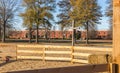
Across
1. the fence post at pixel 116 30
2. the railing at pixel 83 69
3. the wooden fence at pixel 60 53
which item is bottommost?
the wooden fence at pixel 60 53

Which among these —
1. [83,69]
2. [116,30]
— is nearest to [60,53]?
[83,69]

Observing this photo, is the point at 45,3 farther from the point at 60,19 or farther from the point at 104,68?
the point at 104,68

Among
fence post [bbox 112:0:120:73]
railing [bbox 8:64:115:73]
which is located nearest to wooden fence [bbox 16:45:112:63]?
railing [bbox 8:64:115:73]

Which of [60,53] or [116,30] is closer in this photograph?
[116,30]

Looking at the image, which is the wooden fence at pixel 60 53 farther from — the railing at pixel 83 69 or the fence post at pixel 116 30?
the fence post at pixel 116 30

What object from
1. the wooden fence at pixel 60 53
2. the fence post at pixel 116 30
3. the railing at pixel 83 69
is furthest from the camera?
the wooden fence at pixel 60 53

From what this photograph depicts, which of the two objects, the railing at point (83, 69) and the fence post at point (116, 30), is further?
the fence post at point (116, 30)

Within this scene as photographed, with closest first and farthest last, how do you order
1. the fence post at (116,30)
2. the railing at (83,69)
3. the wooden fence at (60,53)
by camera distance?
the railing at (83,69)
the fence post at (116,30)
the wooden fence at (60,53)

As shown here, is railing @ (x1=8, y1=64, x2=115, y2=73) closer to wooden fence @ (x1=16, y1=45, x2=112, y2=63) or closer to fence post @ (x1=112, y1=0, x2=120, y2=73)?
fence post @ (x1=112, y1=0, x2=120, y2=73)

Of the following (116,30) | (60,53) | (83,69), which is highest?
(116,30)

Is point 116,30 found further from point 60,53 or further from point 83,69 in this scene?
point 60,53

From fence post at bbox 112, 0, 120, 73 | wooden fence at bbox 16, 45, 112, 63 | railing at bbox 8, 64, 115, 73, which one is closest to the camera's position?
railing at bbox 8, 64, 115, 73

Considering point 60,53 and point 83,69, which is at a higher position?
point 83,69

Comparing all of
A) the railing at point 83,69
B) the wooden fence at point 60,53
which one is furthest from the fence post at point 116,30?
the wooden fence at point 60,53
